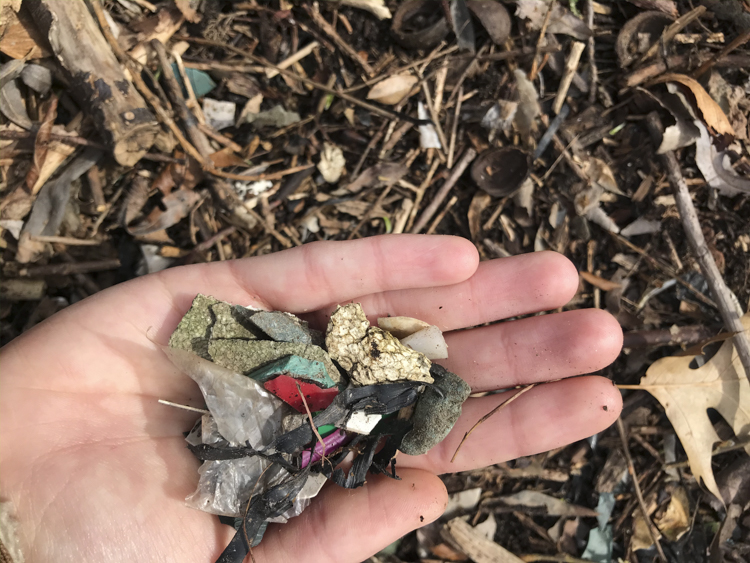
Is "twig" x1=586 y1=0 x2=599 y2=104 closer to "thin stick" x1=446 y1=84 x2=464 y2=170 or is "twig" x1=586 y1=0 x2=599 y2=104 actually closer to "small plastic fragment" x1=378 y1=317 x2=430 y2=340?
"thin stick" x1=446 y1=84 x2=464 y2=170

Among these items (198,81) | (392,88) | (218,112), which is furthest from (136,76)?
(392,88)

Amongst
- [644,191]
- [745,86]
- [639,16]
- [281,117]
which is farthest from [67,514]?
[745,86]

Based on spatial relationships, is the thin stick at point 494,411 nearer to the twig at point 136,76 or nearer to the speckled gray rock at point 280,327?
the speckled gray rock at point 280,327

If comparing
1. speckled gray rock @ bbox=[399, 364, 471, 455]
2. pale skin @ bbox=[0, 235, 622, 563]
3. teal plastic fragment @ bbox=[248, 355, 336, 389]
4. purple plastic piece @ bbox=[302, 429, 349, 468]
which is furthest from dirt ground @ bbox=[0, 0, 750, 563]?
teal plastic fragment @ bbox=[248, 355, 336, 389]

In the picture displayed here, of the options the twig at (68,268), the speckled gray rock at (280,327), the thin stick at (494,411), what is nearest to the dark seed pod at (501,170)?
the thin stick at (494,411)

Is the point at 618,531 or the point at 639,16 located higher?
the point at 639,16

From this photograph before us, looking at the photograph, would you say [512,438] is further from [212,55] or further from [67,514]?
[212,55]
